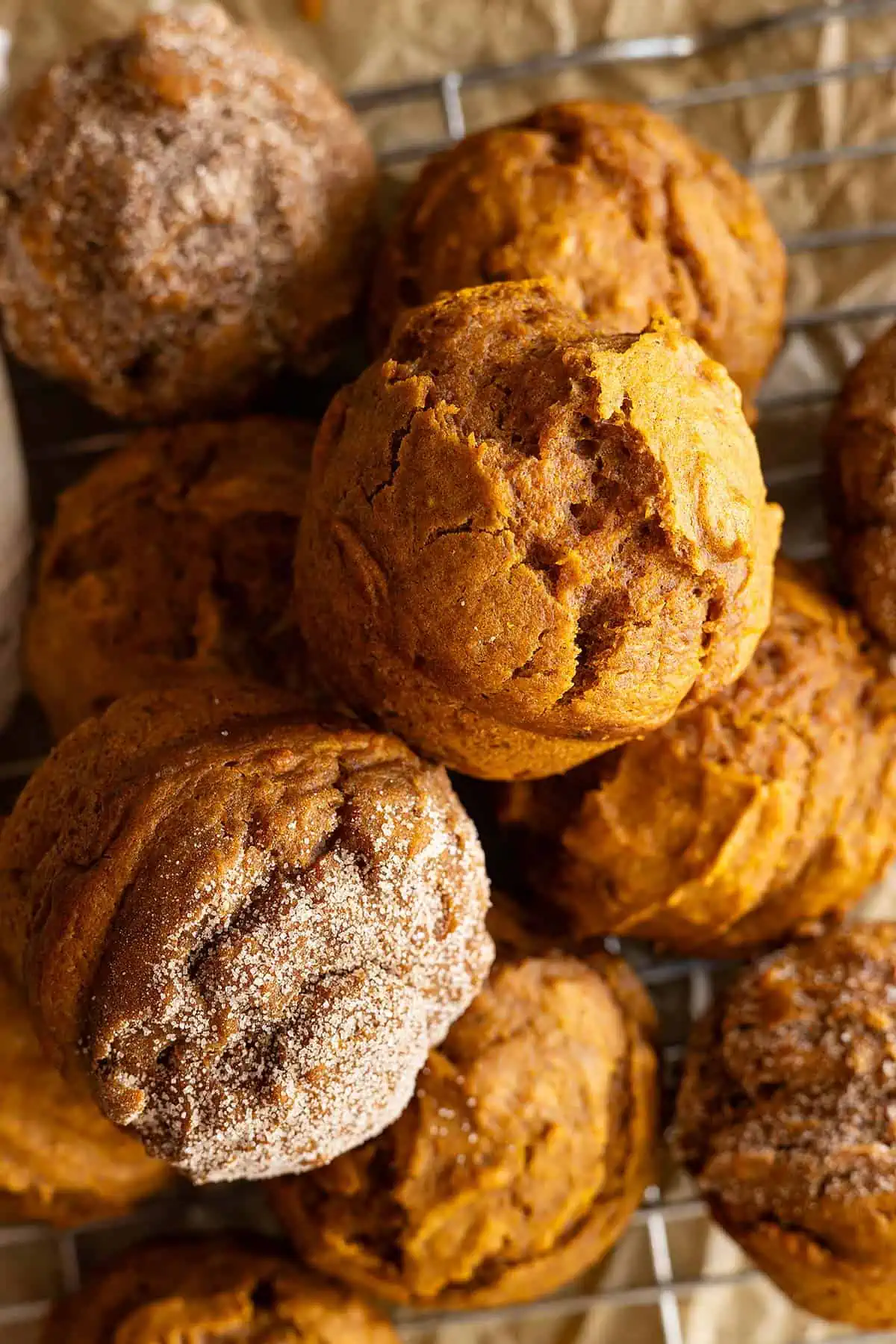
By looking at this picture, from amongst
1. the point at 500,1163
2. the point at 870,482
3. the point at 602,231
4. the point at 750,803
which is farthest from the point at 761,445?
the point at 500,1163

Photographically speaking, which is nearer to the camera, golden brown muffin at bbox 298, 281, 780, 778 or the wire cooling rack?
golden brown muffin at bbox 298, 281, 780, 778

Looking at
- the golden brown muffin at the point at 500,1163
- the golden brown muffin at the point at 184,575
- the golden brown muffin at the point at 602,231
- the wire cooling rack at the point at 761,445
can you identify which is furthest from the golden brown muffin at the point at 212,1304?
the golden brown muffin at the point at 602,231

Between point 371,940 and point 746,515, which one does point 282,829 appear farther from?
point 746,515

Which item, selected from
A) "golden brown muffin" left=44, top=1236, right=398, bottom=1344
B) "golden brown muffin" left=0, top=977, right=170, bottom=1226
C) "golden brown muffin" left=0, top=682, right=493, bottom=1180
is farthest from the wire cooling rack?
"golden brown muffin" left=0, top=682, right=493, bottom=1180

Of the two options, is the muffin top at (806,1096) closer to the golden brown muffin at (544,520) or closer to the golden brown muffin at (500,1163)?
the golden brown muffin at (500,1163)

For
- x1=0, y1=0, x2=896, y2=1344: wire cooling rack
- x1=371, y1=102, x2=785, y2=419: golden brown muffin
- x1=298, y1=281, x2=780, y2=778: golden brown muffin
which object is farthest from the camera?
x1=0, y1=0, x2=896, y2=1344: wire cooling rack

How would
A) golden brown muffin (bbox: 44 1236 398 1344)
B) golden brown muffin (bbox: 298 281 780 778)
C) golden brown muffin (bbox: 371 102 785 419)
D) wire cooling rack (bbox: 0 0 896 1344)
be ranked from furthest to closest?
1. wire cooling rack (bbox: 0 0 896 1344)
2. golden brown muffin (bbox: 44 1236 398 1344)
3. golden brown muffin (bbox: 371 102 785 419)
4. golden brown muffin (bbox: 298 281 780 778)

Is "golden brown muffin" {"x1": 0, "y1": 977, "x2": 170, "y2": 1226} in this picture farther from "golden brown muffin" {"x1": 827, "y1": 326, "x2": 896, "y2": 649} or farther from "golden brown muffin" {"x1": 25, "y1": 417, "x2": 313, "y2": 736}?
"golden brown muffin" {"x1": 827, "y1": 326, "x2": 896, "y2": 649}

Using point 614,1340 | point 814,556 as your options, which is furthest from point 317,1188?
point 814,556
